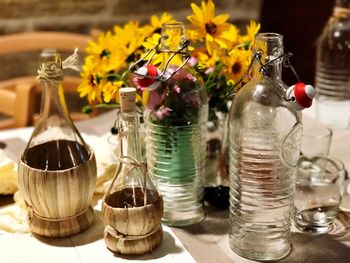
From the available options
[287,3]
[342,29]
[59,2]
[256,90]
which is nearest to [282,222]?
[256,90]

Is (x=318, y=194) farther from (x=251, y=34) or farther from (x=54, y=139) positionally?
(x=54, y=139)

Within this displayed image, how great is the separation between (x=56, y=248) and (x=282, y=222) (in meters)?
0.34

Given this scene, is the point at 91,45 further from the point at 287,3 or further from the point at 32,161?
the point at 287,3

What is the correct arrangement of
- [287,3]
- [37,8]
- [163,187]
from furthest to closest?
[287,3], [37,8], [163,187]

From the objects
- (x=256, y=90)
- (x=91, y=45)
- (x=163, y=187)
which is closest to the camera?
(x=256, y=90)

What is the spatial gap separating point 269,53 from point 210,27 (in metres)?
0.20

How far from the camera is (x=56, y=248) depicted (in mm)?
897

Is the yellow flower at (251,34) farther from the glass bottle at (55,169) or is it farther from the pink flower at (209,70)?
the glass bottle at (55,169)

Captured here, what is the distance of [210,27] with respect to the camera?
1.00 metres

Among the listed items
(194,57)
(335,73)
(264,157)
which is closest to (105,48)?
(194,57)

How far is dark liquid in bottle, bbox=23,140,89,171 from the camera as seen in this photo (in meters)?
0.94

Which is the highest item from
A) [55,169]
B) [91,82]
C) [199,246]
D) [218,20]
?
[218,20]

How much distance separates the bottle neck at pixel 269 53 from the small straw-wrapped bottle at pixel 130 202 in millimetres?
187

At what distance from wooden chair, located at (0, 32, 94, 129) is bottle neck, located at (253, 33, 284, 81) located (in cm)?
83
